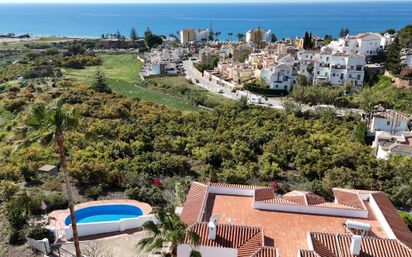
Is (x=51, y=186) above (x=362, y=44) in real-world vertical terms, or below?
below

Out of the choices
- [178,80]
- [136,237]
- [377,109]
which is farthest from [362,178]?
[178,80]

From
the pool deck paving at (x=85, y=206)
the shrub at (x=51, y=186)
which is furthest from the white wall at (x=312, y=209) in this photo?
the shrub at (x=51, y=186)

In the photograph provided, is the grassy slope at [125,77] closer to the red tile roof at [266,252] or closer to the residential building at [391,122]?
the residential building at [391,122]

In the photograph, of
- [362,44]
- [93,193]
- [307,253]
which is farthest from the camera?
[362,44]

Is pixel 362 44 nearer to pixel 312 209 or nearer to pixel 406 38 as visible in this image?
pixel 406 38

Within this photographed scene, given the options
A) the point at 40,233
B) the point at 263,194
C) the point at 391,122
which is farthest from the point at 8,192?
the point at 391,122

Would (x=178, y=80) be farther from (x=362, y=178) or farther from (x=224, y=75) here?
(x=362, y=178)
